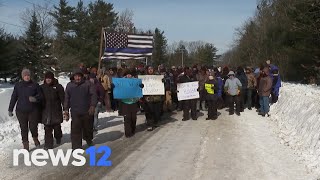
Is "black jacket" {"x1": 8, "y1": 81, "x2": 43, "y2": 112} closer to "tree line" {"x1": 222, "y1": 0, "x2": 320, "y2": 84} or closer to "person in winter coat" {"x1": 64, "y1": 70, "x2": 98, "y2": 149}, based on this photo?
"person in winter coat" {"x1": 64, "y1": 70, "x2": 98, "y2": 149}

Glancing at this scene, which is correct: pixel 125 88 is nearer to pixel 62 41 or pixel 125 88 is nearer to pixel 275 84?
pixel 275 84

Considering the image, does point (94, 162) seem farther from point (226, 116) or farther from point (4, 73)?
point (4, 73)

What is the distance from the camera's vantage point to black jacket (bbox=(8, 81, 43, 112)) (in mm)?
9555

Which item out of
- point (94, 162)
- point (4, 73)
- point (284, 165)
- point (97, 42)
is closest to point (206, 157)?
point (284, 165)

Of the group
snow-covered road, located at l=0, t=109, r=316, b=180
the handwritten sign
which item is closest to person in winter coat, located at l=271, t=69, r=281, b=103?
snow-covered road, located at l=0, t=109, r=316, b=180

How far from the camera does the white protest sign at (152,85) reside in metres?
13.2

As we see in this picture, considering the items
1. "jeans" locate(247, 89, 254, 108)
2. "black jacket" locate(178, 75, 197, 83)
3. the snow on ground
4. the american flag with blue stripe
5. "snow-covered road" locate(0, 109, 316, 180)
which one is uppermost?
the american flag with blue stripe

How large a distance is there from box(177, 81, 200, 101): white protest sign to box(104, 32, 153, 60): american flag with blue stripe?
3.88 m

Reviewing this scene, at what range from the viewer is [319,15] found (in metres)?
20.4

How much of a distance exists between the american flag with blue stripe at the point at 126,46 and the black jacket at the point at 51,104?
307 inches

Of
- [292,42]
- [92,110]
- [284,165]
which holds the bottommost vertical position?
[284,165]

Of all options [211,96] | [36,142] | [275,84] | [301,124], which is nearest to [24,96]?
[36,142]

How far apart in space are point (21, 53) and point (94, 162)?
30.8m

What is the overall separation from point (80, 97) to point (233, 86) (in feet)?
27.5
